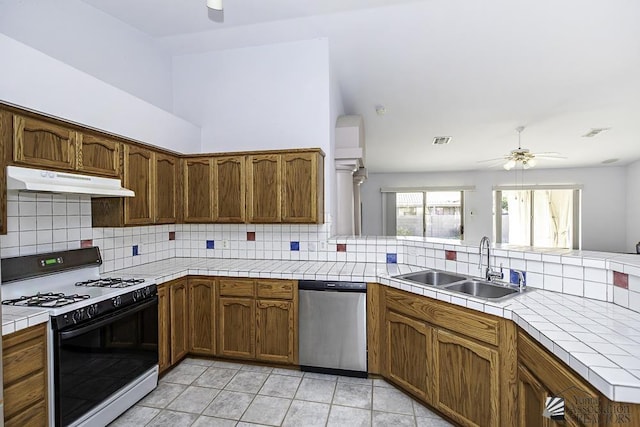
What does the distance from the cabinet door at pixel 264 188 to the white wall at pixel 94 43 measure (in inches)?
54.3

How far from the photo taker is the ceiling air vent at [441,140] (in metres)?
5.65

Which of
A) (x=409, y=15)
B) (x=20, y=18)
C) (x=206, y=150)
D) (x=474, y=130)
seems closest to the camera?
(x=20, y=18)

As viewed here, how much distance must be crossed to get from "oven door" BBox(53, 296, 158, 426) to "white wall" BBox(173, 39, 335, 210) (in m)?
1.92

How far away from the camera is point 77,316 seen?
1795 mm

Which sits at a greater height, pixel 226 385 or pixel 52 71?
pixel 52 71

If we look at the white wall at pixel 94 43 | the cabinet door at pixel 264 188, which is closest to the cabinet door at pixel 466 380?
the cabinet door at pixel 264 188

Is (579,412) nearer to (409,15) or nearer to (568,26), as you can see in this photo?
(409,15)

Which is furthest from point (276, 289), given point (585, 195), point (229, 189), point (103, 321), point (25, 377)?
point (585, 195)

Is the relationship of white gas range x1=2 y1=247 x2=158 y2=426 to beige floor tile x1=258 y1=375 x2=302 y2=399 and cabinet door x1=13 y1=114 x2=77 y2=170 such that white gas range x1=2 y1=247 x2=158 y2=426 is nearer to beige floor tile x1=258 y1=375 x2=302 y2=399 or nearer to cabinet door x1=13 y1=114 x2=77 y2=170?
cabinet door x1=13 y1=114 x2=77 y2=170

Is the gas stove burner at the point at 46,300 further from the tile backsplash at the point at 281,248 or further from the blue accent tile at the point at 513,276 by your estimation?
the blue accent tile at the point at 513,276

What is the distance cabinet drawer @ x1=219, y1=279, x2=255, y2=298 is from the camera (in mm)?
2748

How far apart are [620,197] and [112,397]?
33.8 ft

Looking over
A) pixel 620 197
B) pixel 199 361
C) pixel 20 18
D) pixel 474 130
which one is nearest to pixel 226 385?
pixel 199 361

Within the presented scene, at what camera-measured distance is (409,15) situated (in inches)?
110
